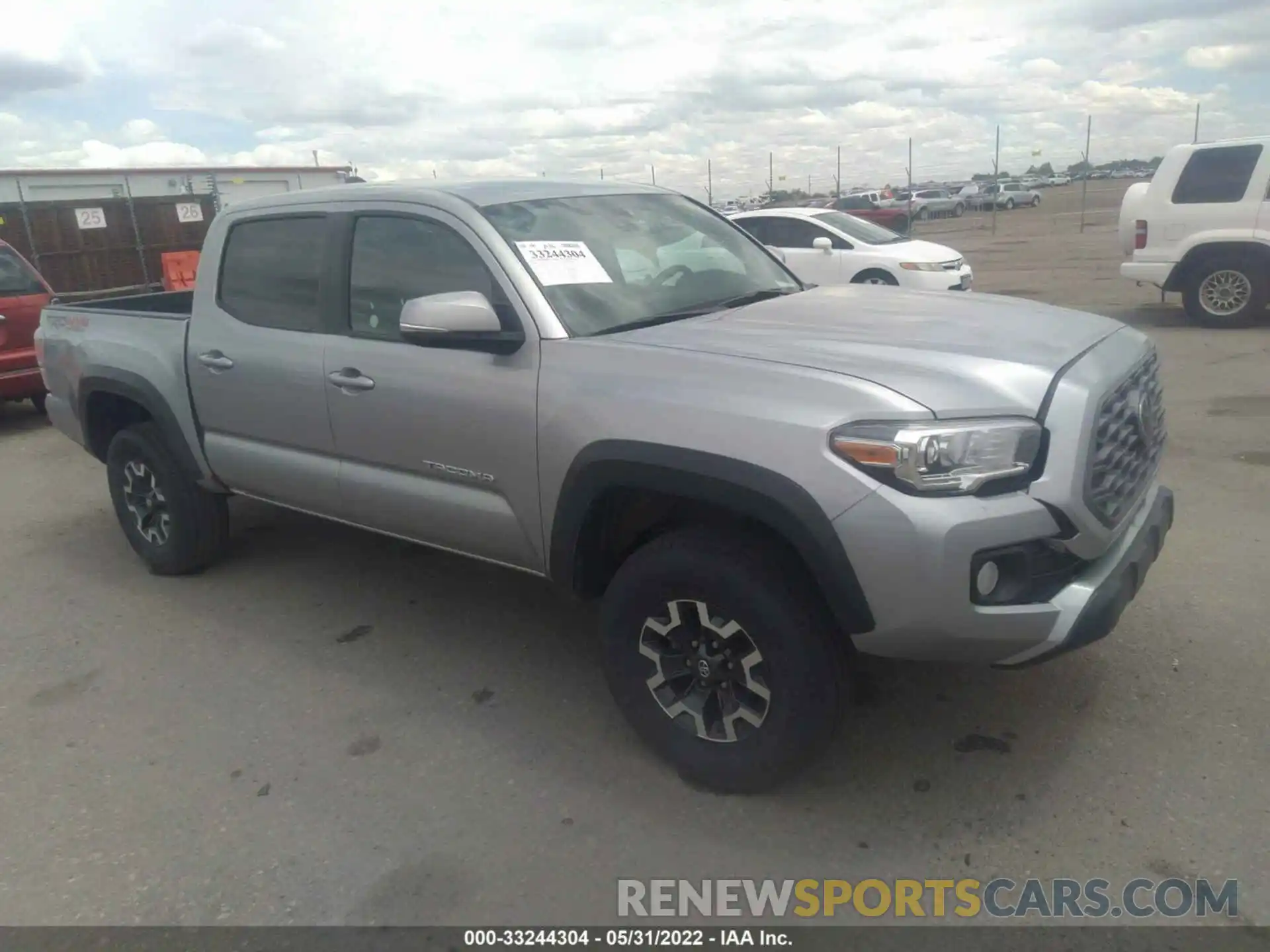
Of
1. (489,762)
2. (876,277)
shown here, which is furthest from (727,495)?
(876,277)

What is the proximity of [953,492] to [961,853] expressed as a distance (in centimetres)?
104

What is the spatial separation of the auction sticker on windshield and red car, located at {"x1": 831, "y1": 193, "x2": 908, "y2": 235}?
2704cm

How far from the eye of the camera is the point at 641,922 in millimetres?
2617

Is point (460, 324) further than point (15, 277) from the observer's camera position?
No

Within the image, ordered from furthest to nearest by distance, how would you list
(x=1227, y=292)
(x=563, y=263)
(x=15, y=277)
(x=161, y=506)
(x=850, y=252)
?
(x=850, y=252) → (x=1227, y=292) → (x=15, y=277) → (x=161, y=506) → (x=563, y=263)

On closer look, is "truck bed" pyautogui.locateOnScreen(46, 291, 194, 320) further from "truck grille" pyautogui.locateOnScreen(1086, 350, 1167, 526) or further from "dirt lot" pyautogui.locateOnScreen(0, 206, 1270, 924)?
"truck grille" pyautogui.locateOnScreen(1086, 350, 1167, 526)

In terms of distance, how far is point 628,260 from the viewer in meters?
3.74

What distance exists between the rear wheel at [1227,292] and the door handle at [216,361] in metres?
10.2

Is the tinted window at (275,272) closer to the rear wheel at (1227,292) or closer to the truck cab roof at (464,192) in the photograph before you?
the truck cab roof at (464,192)

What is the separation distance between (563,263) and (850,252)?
10.0 metres

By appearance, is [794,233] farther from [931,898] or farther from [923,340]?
[931,898]

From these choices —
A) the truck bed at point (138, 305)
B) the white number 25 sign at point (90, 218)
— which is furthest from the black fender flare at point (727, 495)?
the white number 25 sign at point (90, 218)

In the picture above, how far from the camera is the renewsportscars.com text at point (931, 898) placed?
2.55 metres

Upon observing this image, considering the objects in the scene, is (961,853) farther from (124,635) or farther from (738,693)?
(124,635)
